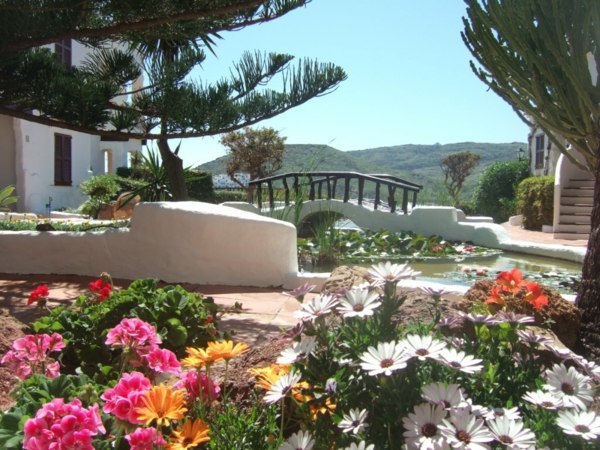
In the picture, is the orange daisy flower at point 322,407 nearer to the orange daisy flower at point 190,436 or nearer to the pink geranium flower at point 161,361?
the orange daisy flower at point 190,436

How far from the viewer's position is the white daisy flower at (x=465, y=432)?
97 cm

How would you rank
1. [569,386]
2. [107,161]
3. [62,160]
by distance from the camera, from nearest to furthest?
[569,386], [62,160], [107,161]

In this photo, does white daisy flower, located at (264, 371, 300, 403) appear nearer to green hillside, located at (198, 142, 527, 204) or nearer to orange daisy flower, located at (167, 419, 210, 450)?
orange daisy flower, located at (167, 419, 210, 450)

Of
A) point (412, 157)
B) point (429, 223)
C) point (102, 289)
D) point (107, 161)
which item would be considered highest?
point (412, 157)

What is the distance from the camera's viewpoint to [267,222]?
557cm

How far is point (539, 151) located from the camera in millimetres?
19547

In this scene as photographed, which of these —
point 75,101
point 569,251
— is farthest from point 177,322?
point 569,251

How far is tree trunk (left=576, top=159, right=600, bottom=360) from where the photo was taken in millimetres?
3134

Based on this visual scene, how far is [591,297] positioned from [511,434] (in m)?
2.53

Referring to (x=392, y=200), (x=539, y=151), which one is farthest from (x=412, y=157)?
(x=392, y=200)

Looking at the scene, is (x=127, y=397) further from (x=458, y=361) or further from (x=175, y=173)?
(x=175, y=173)

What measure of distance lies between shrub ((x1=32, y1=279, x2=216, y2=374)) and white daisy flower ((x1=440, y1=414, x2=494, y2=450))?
1.87 metres

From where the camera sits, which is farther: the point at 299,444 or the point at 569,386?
the point at 569,386

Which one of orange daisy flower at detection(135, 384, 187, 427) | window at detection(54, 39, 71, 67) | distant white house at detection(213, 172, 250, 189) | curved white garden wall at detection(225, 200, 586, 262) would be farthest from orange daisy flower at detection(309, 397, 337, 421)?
distant white house at detection(213, 172, 250, 189)
